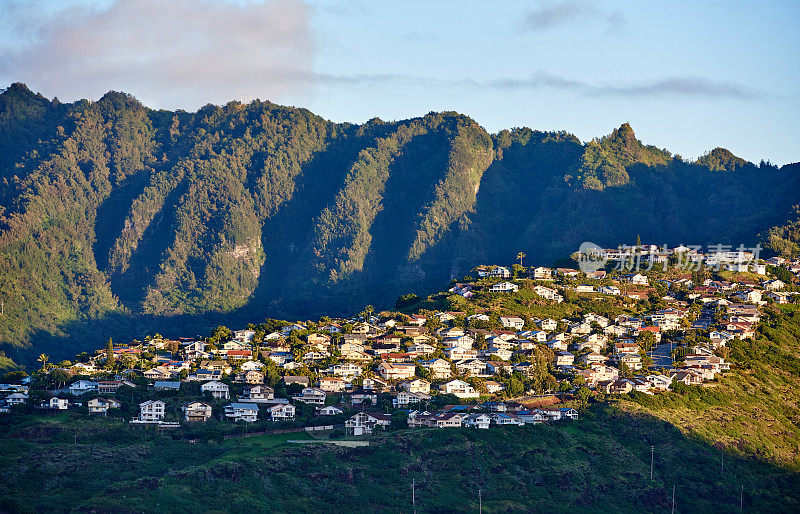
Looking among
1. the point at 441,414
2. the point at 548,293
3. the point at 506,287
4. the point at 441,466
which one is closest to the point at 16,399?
the point at 441,414

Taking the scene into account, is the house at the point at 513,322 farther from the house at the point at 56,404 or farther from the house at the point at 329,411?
the house at the point at 56,404

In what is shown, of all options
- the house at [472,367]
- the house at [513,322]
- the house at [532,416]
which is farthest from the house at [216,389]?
the house at [513,322]

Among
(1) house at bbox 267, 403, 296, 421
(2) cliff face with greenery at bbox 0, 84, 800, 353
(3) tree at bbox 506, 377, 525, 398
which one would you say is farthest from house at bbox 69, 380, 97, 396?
(2) cliff face with greenery at bbox 0, 84, 800, 353

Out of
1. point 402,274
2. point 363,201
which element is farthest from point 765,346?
point 363,201

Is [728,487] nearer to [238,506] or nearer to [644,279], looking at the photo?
[238,506]

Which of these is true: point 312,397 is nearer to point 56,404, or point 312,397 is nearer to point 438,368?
point 438,368
